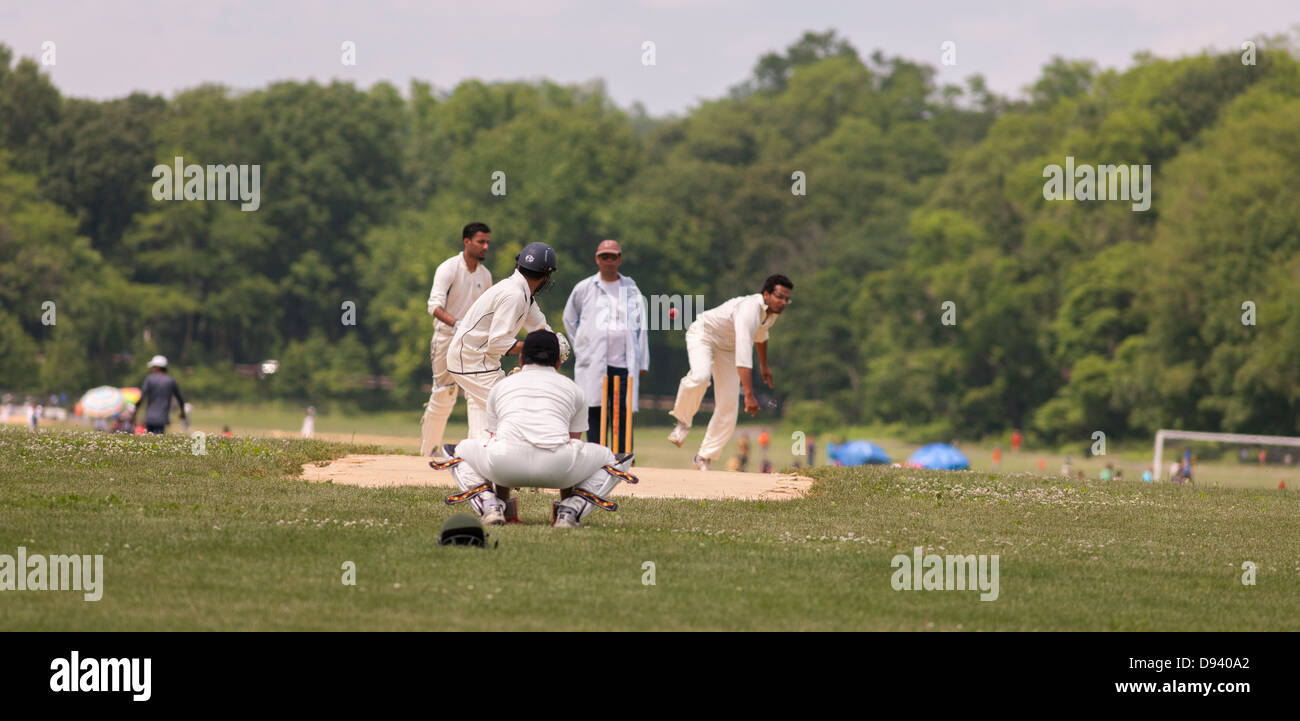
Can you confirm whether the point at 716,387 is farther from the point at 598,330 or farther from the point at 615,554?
the point at 615,554

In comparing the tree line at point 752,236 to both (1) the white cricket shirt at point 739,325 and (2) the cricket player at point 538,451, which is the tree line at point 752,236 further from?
(2) the cricket player at point 538,451

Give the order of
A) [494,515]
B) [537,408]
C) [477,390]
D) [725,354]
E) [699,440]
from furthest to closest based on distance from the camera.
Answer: [699,440], [725,354], [477,390], [494,515], [537,408]

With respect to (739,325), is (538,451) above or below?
below

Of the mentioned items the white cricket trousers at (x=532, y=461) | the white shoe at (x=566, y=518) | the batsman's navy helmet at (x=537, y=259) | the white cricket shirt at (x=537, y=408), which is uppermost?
the batsman's navy helmet at (x=537, y=259)

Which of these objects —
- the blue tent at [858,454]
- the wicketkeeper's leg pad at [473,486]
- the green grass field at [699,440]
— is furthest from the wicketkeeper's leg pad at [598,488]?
the blue tent at [858,454]

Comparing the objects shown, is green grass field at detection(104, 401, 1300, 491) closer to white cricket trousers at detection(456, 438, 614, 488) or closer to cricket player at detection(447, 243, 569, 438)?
cricket player at detection(447, 243, 569, 438)

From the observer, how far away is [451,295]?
1664 cm

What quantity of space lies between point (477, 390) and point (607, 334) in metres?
2.32

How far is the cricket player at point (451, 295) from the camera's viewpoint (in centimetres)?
1638

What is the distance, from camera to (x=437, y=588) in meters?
Answer: 9.54

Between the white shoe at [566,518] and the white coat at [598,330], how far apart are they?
5100 millimetres

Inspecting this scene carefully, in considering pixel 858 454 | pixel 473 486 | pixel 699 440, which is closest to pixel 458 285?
pixel 473 486

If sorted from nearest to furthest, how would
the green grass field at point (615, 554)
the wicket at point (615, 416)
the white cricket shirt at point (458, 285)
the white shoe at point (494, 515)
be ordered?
the green grass field at point (615, 554) < the white shoe at point (494, 515) < the white cricket shirt at point (458, 285) < the wicket at point (615, 416)
